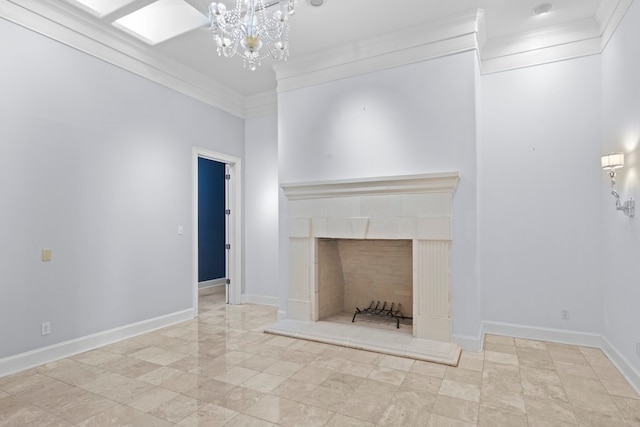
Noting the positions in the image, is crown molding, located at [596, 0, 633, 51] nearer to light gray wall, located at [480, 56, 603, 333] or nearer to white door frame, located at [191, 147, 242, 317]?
light gray wall, located at [480, 56, 603, 333]

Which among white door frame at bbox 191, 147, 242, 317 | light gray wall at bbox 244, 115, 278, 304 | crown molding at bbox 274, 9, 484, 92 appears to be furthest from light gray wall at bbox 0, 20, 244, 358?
crown molding at bbox 274, 9, 484, 92

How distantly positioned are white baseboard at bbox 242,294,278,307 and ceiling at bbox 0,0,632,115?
3671 mm

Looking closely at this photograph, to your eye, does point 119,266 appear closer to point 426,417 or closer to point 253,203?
point 253,203

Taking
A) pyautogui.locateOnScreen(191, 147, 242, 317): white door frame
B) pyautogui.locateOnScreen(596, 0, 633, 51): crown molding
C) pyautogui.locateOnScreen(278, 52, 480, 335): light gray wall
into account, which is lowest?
pyautogui.locateOnScreen(191, 147, 242, 317): white door frame

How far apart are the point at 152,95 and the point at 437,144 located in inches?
142

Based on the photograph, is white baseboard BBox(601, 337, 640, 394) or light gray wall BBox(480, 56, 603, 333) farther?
light gray wall BBox(480, 56, 603, 333)

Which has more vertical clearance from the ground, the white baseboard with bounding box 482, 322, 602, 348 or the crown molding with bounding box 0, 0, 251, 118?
the crown molding with bounding box 0, 0, 251, 118

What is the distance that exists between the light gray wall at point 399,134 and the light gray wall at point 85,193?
5.05 ft

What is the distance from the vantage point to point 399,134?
158 inches

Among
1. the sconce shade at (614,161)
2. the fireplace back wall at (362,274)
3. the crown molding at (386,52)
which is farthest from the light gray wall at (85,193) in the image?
the sconce shade at (614,161)

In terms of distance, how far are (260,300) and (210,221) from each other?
253 cm

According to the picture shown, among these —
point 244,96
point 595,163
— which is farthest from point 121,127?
point 595,163

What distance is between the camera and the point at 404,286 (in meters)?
4.40

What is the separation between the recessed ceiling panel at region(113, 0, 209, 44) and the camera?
3941 millimetres
